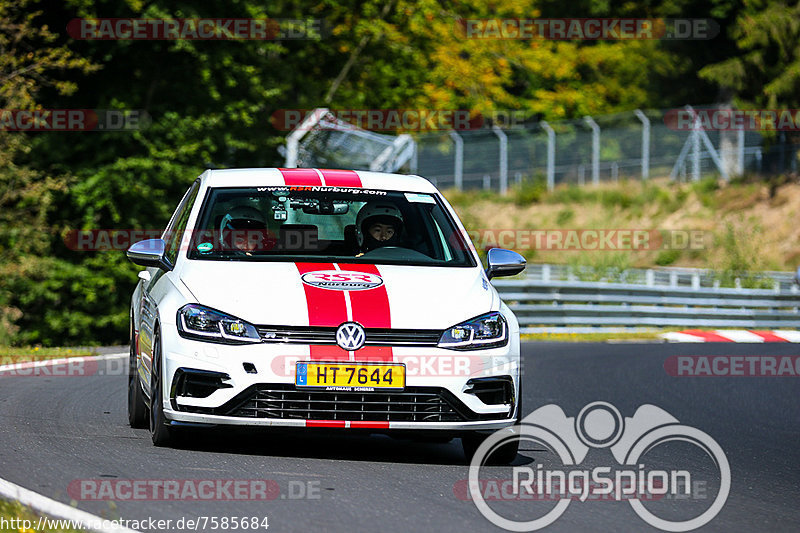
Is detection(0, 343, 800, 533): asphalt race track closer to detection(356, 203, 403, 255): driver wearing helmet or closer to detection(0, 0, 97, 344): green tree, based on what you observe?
detection(356, 203, 403, 255): driver wearing helmet

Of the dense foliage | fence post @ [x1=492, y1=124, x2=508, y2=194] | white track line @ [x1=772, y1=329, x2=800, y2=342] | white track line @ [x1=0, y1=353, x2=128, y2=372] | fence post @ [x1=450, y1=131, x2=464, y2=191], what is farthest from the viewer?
fence post @ [x1=450, y1=131, x2=464, y2=191]

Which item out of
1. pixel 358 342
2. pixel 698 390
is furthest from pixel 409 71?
pixel 358 342

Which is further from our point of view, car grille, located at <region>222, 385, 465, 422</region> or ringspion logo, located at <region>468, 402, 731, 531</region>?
car grille, located at <region>222, 385, 465, 422</region>

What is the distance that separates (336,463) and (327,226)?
5.64 ft

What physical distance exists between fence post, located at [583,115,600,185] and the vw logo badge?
34644 mm

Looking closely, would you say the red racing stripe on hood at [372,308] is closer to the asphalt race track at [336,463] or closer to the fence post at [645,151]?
the asphalt race track at [336,463]

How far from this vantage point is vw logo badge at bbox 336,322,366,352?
24.7 ft

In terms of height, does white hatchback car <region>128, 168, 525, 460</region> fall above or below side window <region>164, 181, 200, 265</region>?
below

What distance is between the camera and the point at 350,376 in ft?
24.7

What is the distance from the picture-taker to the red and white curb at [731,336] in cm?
2208

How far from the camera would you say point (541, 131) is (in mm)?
50031

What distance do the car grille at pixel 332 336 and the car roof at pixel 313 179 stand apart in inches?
70.2

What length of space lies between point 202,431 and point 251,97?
20595 millimetres

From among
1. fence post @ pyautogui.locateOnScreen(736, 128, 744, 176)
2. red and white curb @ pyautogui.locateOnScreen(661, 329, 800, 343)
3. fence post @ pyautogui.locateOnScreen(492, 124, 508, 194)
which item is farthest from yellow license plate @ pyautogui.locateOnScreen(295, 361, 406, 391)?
fence post @ pyautogui.locateOnScreen(492, 124, 508, 194)
